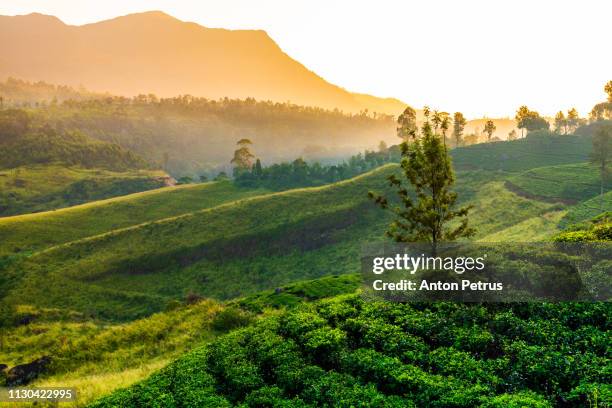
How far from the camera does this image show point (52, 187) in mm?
178625

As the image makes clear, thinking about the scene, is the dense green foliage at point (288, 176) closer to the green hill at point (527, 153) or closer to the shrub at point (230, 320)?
the green hill at point (527, 153)

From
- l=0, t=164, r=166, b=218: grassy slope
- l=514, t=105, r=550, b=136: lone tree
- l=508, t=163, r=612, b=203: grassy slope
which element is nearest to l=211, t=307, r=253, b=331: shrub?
l=508, t=163, r=612, b=203: grassy slope

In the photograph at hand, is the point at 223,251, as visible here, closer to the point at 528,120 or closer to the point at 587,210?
the point at 587,210

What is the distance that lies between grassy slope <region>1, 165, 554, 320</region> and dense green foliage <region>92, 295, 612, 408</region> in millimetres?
49151

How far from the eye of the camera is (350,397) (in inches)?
711

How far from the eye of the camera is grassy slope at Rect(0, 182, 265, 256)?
98.2 m

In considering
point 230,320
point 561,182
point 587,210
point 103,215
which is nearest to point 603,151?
point 561,182

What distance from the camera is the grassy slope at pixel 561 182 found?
9394cm

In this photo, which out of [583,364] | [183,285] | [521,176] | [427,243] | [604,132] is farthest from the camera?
[521,176]

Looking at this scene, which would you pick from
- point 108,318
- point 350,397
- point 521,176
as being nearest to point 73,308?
point 108,318

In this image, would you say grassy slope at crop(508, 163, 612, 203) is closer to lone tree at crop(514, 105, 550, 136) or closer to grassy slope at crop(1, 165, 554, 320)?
grassy slope at crop(1, 165, 554, 320)

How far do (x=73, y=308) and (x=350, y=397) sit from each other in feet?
217

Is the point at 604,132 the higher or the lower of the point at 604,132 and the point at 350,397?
the higher

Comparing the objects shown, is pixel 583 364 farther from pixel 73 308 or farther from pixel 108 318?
pixel 73 308
